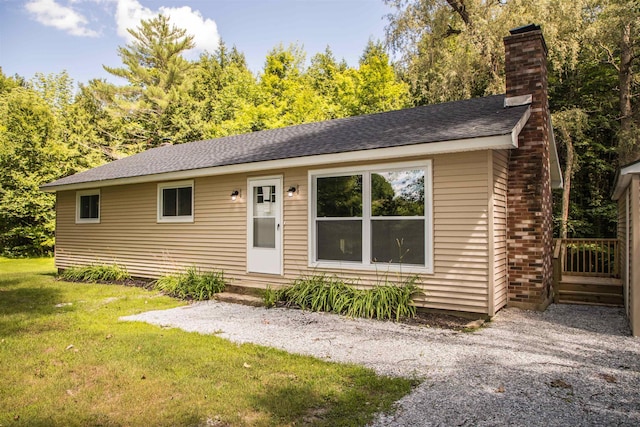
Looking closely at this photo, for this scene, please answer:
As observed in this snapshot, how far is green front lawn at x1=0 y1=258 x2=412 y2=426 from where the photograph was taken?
295 cm

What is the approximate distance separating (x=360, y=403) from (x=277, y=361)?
121cm

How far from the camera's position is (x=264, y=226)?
7926 mm

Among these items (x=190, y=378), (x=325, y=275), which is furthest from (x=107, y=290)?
(x=190, y=378)

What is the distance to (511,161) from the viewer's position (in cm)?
670

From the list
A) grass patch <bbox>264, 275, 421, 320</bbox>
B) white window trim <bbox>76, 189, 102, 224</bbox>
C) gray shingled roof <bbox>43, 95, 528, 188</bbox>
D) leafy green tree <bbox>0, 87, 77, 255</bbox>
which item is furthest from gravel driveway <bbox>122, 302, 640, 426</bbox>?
leafy green tree <bbox>0, 87, 77, 255</bbox>

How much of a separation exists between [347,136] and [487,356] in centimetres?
451

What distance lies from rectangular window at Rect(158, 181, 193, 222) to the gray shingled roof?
0.42 metres

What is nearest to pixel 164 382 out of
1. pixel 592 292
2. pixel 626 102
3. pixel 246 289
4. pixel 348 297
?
pixel 348 297

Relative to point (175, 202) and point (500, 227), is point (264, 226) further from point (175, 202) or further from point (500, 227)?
point (500, 227)

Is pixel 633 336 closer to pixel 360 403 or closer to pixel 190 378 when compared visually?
pixel 360 403

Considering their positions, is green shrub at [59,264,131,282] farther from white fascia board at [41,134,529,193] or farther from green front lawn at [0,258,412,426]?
green front lawn at [0,258,412,426]

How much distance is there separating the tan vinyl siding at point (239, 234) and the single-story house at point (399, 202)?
2 cm

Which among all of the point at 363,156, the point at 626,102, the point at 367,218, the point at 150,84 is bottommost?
the point at 367,218

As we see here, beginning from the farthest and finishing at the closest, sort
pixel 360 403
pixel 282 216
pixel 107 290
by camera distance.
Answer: pixel 107 290, pixel 282 216, pixel 360 403
